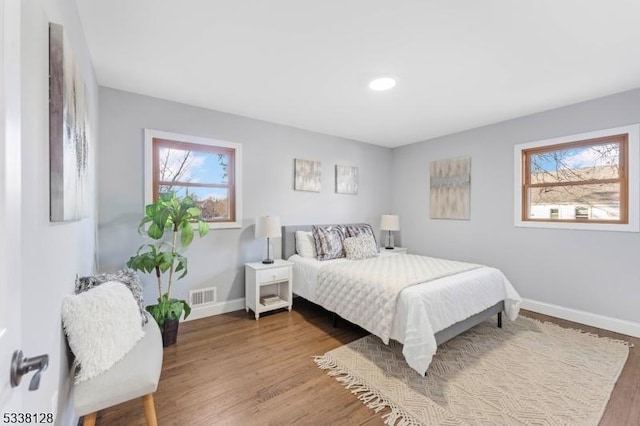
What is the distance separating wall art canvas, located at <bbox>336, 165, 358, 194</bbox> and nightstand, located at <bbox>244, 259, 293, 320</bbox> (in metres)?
1.62

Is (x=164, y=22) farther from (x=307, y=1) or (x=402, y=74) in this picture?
(x=402, y=74)

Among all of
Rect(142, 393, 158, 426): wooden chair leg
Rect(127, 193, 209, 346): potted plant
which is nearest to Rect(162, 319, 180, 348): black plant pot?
Rect(127, 193, 209, 346): potted plant

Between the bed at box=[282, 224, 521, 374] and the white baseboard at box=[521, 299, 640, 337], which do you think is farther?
the white baseboard at box=[521, 299, 640, 337]

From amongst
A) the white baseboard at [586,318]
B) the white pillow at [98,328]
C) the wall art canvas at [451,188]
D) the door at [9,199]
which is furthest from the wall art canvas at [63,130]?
the white baseboard at [586,318]

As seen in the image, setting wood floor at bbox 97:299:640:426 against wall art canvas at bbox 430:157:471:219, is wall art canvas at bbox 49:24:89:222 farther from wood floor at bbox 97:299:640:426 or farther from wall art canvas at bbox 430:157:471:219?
wall art canvas at bbox 430:157:471:219

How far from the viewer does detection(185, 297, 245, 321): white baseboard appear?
Result: 3160 millimetres

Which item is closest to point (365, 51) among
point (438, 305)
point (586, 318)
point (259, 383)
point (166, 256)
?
point (438, 305)

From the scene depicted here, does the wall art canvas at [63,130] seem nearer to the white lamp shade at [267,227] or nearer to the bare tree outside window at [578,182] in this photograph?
the white lamp shade at [267,227]

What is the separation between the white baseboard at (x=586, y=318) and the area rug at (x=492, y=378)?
0.35 meters

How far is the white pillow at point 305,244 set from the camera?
3.69 m

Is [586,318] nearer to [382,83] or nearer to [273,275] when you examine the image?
[382,83]

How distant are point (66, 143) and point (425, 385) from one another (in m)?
2.65

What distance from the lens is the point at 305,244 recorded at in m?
3.73

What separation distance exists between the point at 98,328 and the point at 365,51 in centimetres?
248
